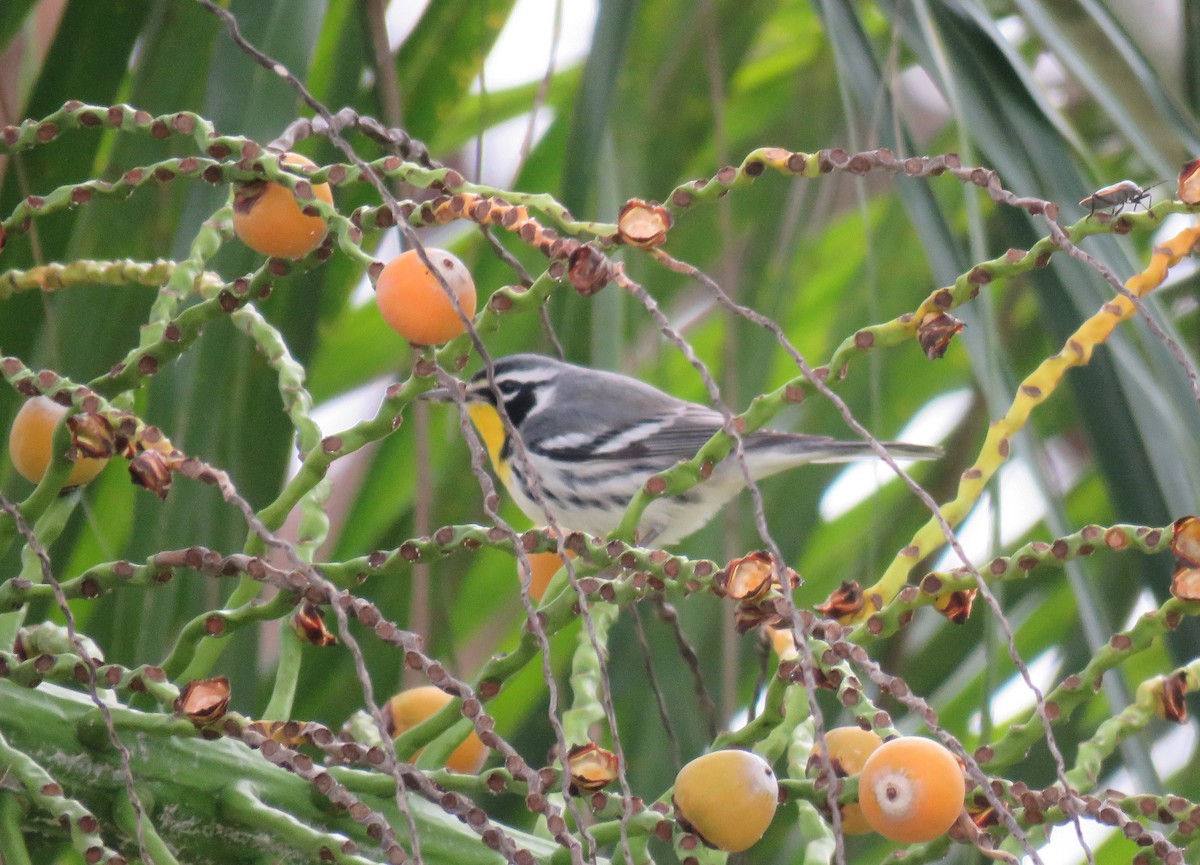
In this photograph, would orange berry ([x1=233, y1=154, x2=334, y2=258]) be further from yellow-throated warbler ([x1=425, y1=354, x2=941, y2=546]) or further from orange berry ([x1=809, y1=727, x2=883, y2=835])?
yellow-throated warbler ([x1=425, y1=354, x2=941, y2=546])

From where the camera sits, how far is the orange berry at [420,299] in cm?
69

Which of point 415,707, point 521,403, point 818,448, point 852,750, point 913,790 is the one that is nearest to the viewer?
point 913,790

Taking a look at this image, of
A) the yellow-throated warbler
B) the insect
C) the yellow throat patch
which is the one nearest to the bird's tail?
the yellow-throated warbler

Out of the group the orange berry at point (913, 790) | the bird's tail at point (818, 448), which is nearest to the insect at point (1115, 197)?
the orange berry at point (913, 790)

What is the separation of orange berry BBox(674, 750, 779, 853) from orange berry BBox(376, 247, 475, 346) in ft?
0.76

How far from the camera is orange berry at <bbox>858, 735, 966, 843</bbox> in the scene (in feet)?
2.10

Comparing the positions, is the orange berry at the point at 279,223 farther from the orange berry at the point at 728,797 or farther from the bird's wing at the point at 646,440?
the bird's wing at the point at 646,440

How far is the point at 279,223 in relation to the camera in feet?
2.41

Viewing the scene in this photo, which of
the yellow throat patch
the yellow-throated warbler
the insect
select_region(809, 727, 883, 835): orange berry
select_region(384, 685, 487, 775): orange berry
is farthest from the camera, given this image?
the yellow throat patch

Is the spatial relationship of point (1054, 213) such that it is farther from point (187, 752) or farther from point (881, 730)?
point (187, 752)

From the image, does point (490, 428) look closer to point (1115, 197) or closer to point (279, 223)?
point (279, 223)

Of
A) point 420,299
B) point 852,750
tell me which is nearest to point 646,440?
point 852,750

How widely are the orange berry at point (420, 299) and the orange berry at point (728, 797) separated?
0.76 feet

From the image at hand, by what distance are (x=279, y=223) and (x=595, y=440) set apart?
178 centimetres
